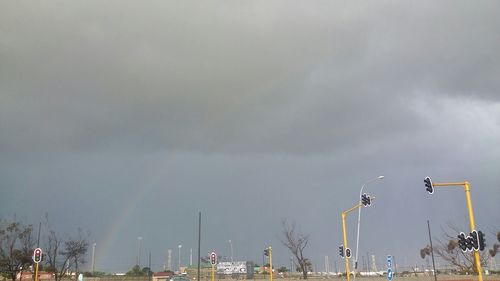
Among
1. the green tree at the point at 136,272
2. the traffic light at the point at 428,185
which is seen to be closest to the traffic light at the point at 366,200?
the traffic light at the point at 428,185

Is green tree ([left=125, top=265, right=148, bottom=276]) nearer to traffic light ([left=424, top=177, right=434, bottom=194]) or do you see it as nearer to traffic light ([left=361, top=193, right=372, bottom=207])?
traffic light ([left=361, top=193, right=372, bottom=207])

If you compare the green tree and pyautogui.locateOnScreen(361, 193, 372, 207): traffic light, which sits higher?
pyautogui.locateOnScreen(361, 193, 372, 207): traffic light

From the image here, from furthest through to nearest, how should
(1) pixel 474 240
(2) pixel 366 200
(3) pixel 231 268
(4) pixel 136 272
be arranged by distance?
(3) pixel 231 268, (4) pixel 136 272, (2) pixel 366 200, (1) pixel 474 240

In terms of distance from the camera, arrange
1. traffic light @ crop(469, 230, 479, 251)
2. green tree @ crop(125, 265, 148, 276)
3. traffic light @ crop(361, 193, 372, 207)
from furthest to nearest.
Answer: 1. green tree @ crop(125, 265, 148, 276)
2. traffic light @ crop(361, 193, 372, 207)
3. traffic light @ crop(469, 230, 479, 251)

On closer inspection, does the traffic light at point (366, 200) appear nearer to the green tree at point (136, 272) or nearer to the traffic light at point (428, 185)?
the traffic light at point (428, 185)

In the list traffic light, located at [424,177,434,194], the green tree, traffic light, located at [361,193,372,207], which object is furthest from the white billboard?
traffic light, located at [424,177,434,194]

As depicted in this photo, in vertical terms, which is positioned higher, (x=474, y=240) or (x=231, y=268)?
(x=474, y=240)

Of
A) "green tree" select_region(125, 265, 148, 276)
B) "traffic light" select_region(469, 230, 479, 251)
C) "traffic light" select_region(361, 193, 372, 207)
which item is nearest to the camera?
"traffic light" select_region(469, 230, 479, 251)

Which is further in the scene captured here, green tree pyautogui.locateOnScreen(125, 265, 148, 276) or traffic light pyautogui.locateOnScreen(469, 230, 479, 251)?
green tree pyautogui.locateOnScreen(125, 265, 148, 276)

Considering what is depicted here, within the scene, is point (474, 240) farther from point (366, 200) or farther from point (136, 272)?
point (136, 272)

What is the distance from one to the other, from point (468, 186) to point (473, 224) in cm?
248

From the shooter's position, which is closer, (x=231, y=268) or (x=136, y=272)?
(x=136, y=272)

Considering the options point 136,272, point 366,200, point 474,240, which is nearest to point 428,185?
point 474,240

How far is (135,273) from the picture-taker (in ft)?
392
